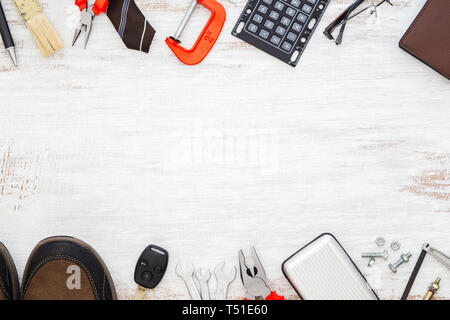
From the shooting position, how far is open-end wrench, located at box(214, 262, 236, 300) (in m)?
0.71

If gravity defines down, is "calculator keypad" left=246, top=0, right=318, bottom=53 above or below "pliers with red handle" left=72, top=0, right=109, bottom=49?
above

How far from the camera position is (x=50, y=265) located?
2.46 feet

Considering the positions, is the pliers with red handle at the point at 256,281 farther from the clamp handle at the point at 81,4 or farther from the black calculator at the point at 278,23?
the clamp handle at the point at 81,4

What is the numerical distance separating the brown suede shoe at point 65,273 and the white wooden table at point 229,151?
2 cm

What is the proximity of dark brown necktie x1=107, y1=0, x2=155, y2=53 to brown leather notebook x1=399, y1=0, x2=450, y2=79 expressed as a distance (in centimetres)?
52

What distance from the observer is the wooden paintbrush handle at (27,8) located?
73cm

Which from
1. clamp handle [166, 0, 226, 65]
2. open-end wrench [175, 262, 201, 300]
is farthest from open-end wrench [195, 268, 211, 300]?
clamp handle [166, 0, 226, 65]

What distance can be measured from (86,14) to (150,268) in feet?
1.74

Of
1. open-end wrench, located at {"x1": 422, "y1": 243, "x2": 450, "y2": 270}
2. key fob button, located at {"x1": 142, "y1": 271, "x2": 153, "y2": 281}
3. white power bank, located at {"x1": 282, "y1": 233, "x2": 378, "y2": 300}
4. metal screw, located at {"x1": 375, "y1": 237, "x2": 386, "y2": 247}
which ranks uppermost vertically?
open-end wrench, located at {"x1": 422, "y1": 243, "x2": 450, "y2": 270}

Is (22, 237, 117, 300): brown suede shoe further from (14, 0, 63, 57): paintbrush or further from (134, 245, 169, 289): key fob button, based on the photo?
(14, 0, 63, 57): paintbrush

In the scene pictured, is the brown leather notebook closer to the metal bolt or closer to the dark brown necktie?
the metal bolt

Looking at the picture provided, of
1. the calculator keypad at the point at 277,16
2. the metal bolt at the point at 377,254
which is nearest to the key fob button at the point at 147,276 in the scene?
the metal bolt at the point at 377,254

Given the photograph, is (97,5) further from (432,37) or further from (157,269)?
(432,37)
